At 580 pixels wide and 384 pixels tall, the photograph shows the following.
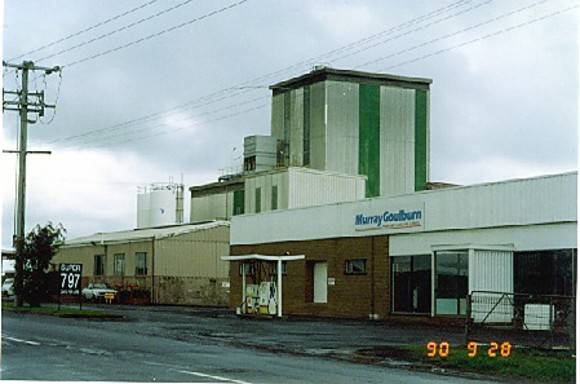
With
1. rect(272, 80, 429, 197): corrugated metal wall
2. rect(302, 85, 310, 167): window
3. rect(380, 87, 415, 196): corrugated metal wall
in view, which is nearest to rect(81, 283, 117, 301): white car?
rect(272, 80, 429, 197): corrugated metal wall

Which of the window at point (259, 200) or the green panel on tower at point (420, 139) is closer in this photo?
the green panel on tower at point (420, 139)

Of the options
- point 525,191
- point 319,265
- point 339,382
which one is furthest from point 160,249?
point 339,382

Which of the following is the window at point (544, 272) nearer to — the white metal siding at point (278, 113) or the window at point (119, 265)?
the white metal siding at point (278, 113)

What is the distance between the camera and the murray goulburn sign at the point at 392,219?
38.2 metres

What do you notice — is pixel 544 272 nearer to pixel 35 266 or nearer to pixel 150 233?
pixel 35 266

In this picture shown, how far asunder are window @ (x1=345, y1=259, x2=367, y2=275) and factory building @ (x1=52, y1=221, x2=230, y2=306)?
1873 centimetres

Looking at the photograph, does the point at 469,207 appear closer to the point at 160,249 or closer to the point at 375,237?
the point at 375,237

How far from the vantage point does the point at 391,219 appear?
39.6 m

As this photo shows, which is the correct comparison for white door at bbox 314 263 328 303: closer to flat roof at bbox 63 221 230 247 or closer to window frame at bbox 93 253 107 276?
flat roof at bbox 63 221 230 247

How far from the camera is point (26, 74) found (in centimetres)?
3362

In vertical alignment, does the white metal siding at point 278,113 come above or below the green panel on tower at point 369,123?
above

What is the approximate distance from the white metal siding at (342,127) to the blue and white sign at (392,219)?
193 cm

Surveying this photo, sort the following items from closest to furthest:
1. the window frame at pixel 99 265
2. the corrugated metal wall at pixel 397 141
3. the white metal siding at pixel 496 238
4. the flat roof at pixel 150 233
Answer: the white metal siding at pixel 496 238 → the corrugated metal wall at pixel 397 141 → the flat roof at pixel 150 233 → the window frame at pixel 99 265

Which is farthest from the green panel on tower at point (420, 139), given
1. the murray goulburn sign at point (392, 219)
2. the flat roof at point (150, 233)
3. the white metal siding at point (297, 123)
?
the flat roof at point (150, 233)
